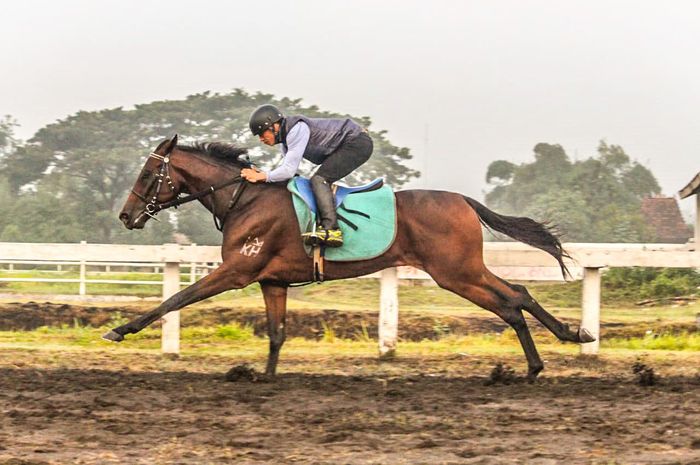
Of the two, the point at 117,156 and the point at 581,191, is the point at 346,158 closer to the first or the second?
the point at 117,156

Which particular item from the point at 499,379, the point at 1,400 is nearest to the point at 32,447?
the point at 1,400

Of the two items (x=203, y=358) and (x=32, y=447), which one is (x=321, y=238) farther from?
(x=32, y=447)

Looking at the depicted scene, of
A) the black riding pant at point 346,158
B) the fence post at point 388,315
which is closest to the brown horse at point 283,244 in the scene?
the black riding pant at point 346,158

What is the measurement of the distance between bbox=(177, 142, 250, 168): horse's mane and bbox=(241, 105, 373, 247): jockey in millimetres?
382

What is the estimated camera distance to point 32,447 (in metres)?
5.92

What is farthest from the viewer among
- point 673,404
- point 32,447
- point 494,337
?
point 494,337

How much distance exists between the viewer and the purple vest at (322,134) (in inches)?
379

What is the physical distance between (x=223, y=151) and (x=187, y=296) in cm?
169

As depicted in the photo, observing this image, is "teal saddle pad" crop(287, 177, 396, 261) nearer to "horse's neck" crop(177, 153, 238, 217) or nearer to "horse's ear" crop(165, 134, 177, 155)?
"horse's neck" crop(177, 153, 238, 217)

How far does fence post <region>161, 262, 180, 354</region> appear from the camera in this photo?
10.8 metres

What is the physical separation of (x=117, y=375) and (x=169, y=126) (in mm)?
36424

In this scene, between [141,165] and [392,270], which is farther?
[141,165]

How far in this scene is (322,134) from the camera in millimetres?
9664

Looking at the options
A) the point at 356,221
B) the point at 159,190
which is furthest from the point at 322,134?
the point at 159,190
